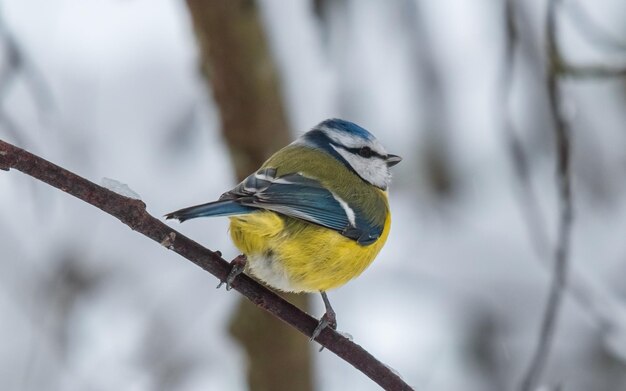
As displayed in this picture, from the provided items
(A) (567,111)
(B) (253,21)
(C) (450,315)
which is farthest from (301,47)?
(A) (567,111)

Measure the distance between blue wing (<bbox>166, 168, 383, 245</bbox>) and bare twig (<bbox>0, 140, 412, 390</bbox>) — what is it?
0.23 m

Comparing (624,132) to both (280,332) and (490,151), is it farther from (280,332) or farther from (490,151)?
(280,332)

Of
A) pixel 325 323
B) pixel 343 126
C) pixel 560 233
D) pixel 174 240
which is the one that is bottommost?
pixel 325 323

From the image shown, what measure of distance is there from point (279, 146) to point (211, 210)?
1215 millimetres

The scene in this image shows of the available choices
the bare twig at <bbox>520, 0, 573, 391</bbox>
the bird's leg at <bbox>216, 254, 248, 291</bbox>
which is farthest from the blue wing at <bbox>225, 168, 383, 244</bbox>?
the bare twig at <bbox>520, 0, 573, 391</bbox>

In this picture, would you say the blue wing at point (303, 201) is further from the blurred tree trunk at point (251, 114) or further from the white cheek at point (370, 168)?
the blurred tree trunk at point (251, 114)

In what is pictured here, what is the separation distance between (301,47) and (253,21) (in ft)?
3.79

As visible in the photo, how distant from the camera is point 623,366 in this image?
381cm

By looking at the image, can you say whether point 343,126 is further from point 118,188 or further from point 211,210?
point 118,188

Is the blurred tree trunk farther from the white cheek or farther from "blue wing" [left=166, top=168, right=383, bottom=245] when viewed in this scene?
"blue wing" [left=166, top=168, right=383, bottom=245]

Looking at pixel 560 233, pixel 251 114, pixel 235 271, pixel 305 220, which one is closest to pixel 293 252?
pixel 305 220

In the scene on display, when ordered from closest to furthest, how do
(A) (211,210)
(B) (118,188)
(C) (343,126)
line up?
(B) (118,188), (A) (211,210), (C) (343,126)

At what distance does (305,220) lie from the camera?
6.86ft

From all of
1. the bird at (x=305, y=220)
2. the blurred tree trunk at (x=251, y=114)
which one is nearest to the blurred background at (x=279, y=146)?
the blurred tree trunk at (x=251, y=114)
